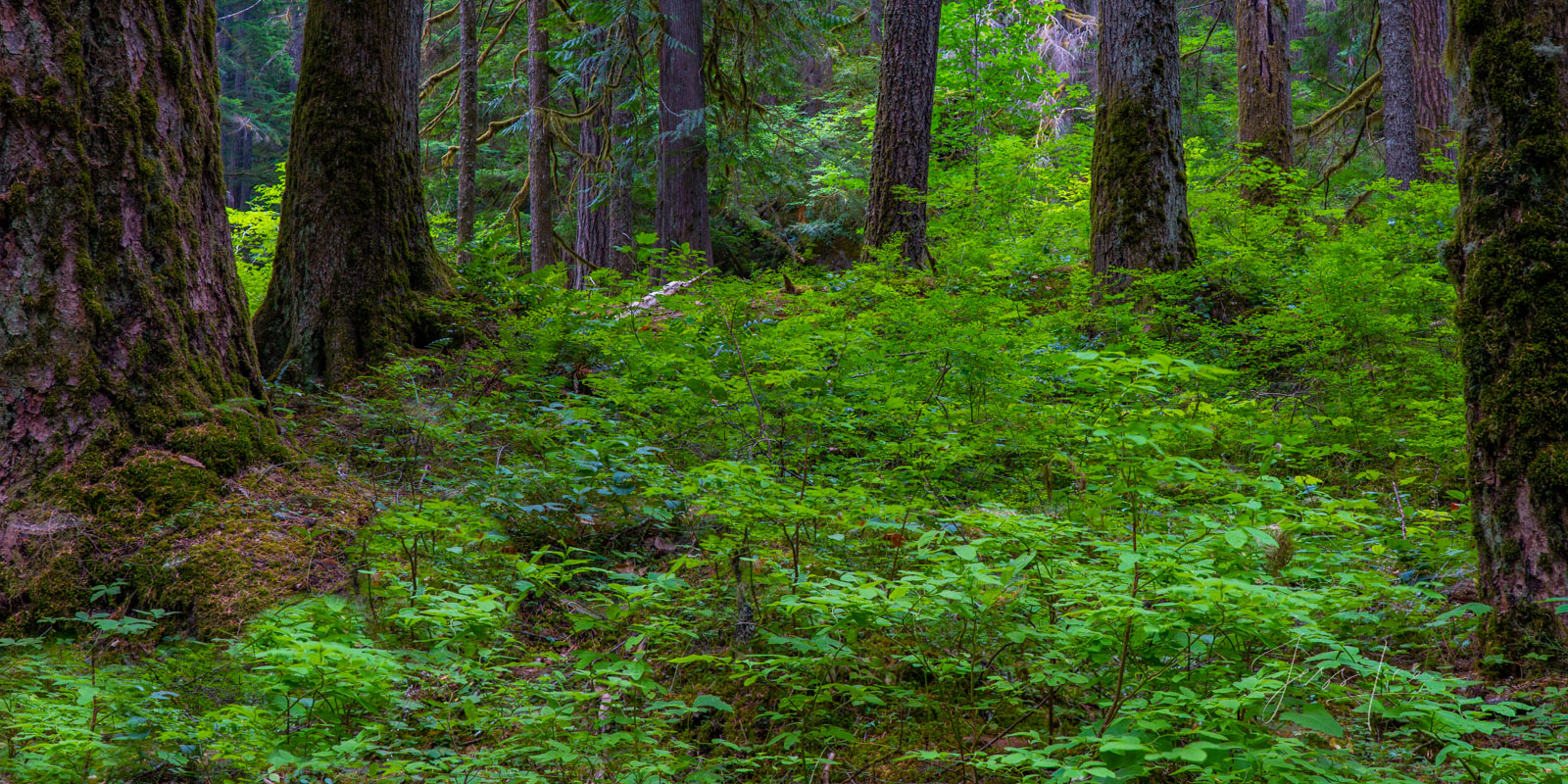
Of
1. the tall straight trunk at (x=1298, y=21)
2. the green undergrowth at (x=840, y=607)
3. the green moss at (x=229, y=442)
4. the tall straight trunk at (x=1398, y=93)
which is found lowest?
the green undergrowth at (x=840, y=607)

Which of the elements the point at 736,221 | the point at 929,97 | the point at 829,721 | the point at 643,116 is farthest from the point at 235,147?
the point at 829,721

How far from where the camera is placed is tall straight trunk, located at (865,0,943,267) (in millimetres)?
9836

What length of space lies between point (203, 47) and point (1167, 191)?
266 inches

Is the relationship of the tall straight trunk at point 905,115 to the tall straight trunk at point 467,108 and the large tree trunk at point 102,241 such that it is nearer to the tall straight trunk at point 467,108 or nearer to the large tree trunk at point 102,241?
the tall straight trunk at point 467,108

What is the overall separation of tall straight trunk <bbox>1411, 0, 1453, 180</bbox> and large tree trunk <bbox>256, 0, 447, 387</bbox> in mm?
13503

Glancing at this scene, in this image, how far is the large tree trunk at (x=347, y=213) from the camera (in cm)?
577

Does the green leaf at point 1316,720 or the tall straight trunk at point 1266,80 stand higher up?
the tall straight trunk at point 1266,80

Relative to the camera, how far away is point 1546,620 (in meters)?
2.75

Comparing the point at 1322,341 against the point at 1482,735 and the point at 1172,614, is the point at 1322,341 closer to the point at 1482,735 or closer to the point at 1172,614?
the point at 1482,735

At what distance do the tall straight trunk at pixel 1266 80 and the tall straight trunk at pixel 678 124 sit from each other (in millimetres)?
7137

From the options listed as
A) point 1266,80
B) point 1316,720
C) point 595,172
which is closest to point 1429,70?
point 1266,80

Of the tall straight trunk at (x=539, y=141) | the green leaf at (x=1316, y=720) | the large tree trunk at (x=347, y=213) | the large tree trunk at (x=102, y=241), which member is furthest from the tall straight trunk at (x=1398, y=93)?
the large tree trunk at (x=102, y=241)

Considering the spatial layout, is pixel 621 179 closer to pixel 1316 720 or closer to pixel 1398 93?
pixel 1398 93

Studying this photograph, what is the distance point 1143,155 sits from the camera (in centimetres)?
742
